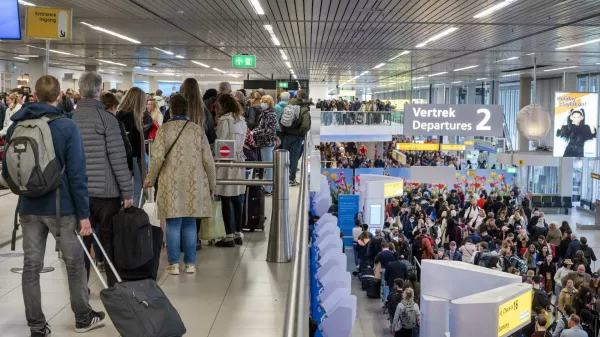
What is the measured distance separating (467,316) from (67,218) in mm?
6290

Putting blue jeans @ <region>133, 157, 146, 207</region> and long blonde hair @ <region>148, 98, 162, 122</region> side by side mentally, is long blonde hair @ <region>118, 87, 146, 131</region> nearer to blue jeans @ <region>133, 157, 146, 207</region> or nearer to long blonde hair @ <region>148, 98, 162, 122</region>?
blue jeans @ <region>133, 157, 146, 207</region>

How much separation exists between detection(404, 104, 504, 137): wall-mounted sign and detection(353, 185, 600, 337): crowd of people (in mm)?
2051

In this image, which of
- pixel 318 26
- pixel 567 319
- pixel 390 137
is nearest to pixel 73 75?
pixel 390 137

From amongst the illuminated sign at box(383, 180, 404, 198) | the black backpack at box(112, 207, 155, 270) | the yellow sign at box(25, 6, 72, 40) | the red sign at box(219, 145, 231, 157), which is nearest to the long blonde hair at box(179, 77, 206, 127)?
the red sign at box(219, 145, 231, 157)

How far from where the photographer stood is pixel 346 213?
18.7m

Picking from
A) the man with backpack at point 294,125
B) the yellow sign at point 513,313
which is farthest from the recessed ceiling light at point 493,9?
the yellow sign at point 513,313

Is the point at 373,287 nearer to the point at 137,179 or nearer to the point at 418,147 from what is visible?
the point at 137,179

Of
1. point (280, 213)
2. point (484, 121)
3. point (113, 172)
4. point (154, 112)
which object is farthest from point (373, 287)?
point (113, 172)

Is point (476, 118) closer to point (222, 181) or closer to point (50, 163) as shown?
point (222, 181)

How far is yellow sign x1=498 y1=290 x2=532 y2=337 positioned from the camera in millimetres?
9078

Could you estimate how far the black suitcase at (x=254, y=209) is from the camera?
298 inches

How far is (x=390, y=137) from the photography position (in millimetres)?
35688

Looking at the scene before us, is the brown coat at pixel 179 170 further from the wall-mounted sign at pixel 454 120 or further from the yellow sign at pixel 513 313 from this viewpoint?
the wall-mounted sign at pixel 454 120

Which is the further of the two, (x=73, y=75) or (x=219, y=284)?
(x=73, y=75)
